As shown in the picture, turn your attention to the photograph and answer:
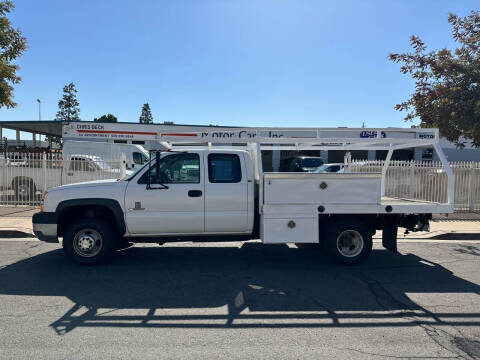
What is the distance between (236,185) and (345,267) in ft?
7.62

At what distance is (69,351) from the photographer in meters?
3.35

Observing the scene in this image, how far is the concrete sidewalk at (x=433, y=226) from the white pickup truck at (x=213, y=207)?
327 cm

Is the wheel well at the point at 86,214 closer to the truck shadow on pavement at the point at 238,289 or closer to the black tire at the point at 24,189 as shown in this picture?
the truck shadow on pavement at the point at 238,289

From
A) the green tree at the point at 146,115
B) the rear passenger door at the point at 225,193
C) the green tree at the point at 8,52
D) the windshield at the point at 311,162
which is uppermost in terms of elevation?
the green tree at the point at 146,115

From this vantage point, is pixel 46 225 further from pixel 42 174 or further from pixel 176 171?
pixel 42 174

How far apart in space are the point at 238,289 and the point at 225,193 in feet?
5.34

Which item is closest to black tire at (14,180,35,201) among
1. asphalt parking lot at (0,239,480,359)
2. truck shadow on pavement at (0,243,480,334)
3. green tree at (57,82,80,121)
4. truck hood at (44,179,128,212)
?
asphalt parking lot at (0,239,480,359)

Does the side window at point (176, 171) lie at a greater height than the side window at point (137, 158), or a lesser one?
lesser

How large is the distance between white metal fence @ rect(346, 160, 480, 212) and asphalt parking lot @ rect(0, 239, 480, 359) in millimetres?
2600

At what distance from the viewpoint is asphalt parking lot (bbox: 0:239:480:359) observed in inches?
136

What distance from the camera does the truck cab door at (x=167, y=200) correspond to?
5863 millimetres

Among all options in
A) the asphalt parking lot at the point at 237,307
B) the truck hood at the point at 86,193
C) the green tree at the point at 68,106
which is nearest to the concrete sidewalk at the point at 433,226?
the asphalt parking lot at the point at 237,307

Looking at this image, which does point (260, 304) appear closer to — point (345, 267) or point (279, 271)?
point (279, 271)

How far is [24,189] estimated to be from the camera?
1284cm
